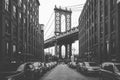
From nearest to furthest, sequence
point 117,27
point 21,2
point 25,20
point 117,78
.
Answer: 1. point 117,78
2. point 117,27
3. point 21,2
4. point 25,20

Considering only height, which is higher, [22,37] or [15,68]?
[22,37]

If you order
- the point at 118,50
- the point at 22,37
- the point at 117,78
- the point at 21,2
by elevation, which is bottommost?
the point at 117,78

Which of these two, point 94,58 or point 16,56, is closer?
point 16,56

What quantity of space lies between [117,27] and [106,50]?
7805 millimetres

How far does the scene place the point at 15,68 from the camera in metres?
13.0

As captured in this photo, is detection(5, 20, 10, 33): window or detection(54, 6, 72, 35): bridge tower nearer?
detection(5, 20, 10, 33): window

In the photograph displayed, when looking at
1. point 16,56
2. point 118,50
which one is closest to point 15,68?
point 118,50

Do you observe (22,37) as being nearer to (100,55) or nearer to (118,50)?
(100,55)

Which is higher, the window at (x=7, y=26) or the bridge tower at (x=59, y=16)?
the bridge tower at (x=59, y=16)

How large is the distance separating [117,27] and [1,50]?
15.3 metres

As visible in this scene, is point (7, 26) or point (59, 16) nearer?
point (7, 26)

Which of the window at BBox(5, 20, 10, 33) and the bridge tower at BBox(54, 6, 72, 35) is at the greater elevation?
the bridge tower at BBox(54, 6, 72, 35)

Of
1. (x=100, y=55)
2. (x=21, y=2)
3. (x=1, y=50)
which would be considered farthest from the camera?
(x=21, y=2)

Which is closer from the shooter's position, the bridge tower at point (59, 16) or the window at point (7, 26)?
the window at point (7, 26)
